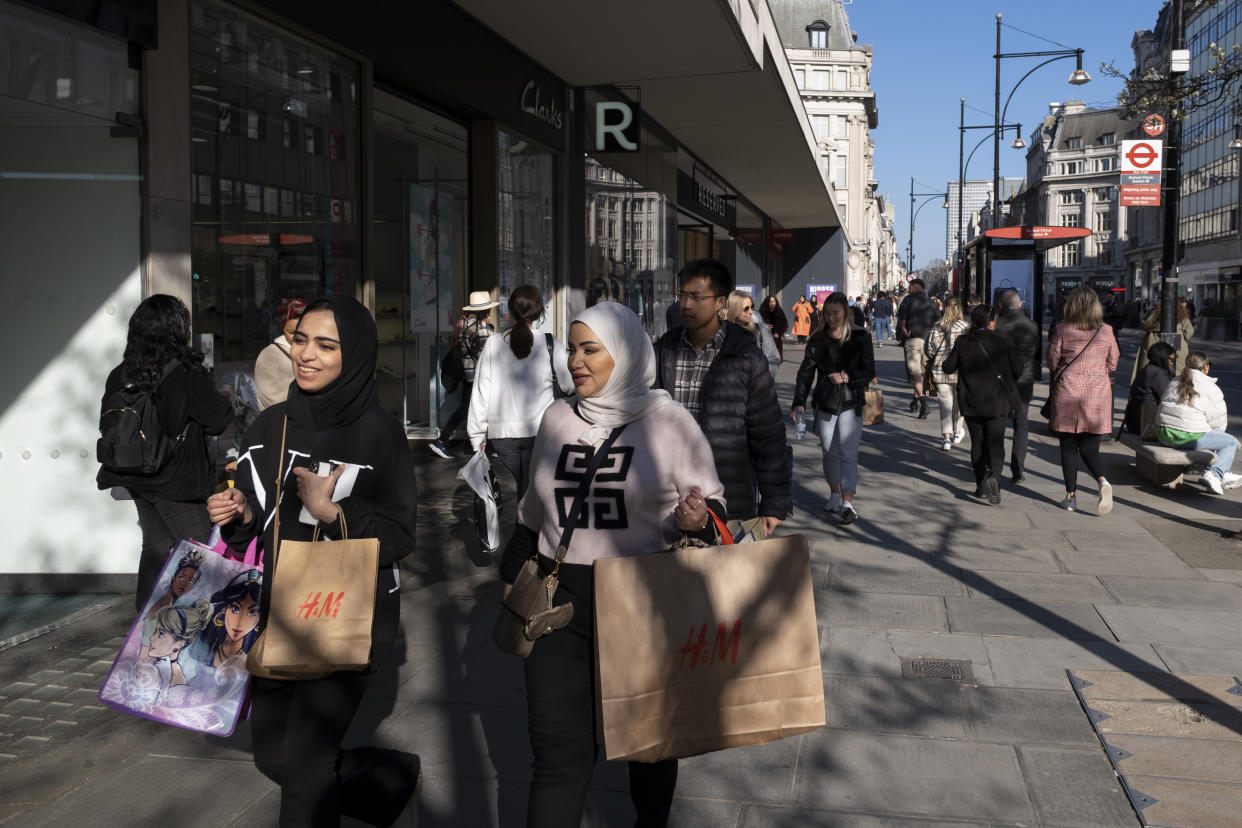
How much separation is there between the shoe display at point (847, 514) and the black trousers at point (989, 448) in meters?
1.69

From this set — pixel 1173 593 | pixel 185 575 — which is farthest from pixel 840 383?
pixel 185 575

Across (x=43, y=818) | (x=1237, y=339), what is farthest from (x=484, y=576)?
(x=1237, y=339)

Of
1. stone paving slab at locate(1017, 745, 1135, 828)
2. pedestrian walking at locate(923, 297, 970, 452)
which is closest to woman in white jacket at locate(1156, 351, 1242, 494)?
pedestrian walking at locate(923, 297, 970, 452)

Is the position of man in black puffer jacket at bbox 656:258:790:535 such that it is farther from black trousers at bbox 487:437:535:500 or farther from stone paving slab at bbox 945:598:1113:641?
black trousers at bbox 487:437:535:500

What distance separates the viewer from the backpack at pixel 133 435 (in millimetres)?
4871

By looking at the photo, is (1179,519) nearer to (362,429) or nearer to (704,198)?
(362,429)

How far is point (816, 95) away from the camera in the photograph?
85.8 m

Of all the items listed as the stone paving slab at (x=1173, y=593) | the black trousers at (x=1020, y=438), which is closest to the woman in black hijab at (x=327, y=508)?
the stone paving slab at (x=1173, y=593)

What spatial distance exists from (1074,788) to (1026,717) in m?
0.69

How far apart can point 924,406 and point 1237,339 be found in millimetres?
34144

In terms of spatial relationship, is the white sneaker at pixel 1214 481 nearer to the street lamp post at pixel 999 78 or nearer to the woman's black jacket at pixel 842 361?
the woman's black jacket at pixel 842 361

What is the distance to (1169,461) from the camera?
10.1 m

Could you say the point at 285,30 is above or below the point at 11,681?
above

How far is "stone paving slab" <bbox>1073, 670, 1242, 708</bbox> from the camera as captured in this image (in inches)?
191
